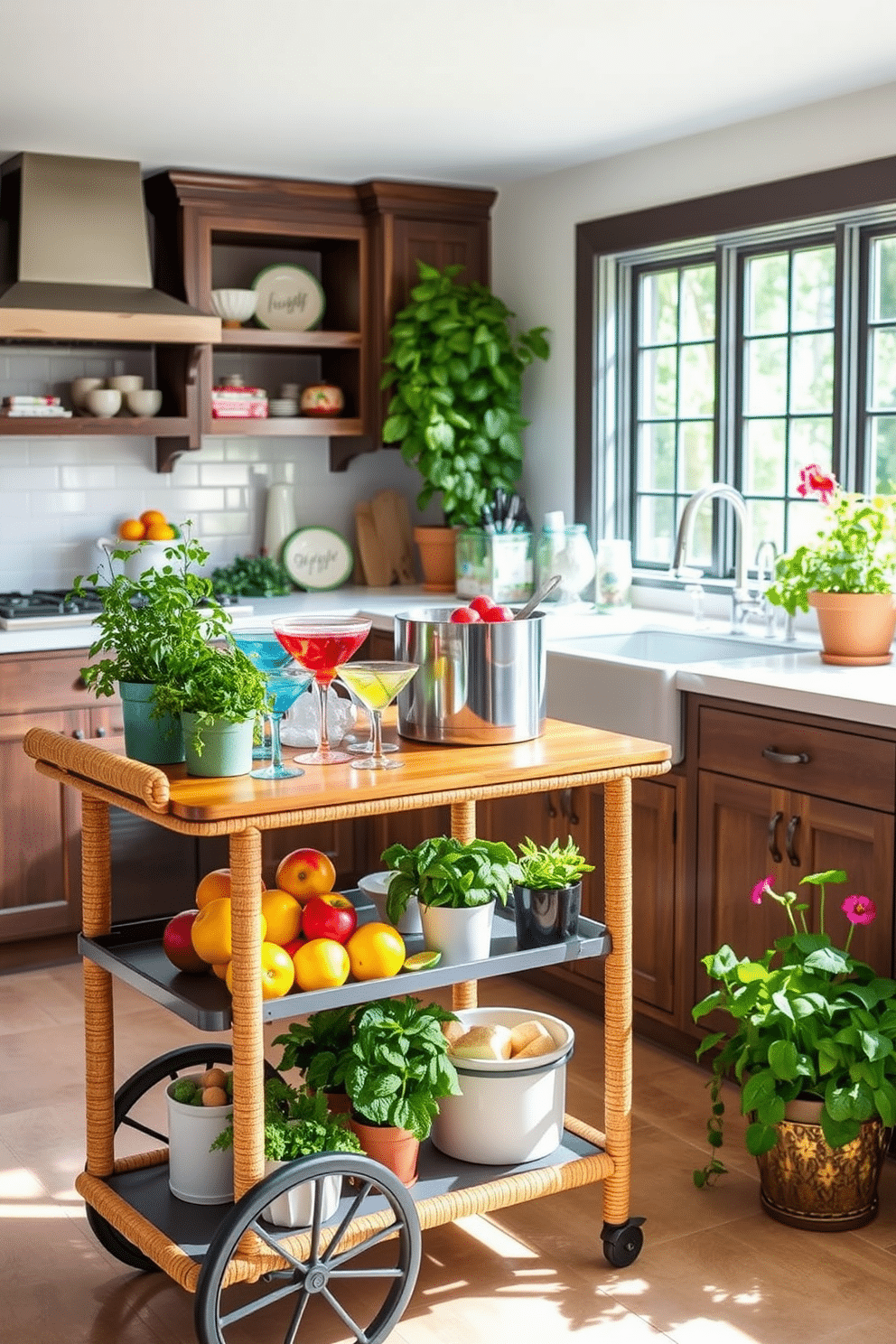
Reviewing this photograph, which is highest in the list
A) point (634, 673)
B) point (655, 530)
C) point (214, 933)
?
point (655, 530)

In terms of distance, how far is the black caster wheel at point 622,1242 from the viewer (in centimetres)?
Answer: 278

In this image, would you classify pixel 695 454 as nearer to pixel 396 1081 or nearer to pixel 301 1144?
pixel 396 1081

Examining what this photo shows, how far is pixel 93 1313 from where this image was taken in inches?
104

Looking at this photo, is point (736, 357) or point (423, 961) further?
point (736, 357)

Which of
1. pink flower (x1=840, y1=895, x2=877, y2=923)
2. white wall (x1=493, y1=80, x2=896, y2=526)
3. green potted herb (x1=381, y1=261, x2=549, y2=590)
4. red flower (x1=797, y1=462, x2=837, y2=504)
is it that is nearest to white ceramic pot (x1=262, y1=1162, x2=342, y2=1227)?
pink flower (x1=840, y1=895, x2=877, y2=923)

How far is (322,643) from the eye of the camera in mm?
2396

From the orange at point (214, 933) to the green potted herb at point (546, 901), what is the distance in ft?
1.62

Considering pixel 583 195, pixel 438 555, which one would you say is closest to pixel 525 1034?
pixel 438 555

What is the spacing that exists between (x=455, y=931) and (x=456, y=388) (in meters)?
2.98

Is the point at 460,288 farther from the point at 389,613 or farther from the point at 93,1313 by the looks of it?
the point at 93,1313

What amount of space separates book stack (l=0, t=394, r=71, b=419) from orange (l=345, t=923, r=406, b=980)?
2866mm

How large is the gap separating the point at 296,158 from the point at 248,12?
5.11ft

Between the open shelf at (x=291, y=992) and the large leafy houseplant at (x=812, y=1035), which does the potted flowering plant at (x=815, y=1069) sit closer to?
the large leafy houseplant at (x=812, y=1035)

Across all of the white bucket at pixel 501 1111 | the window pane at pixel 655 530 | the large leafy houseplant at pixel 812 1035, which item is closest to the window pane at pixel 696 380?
the window pane at pixel 655 530
